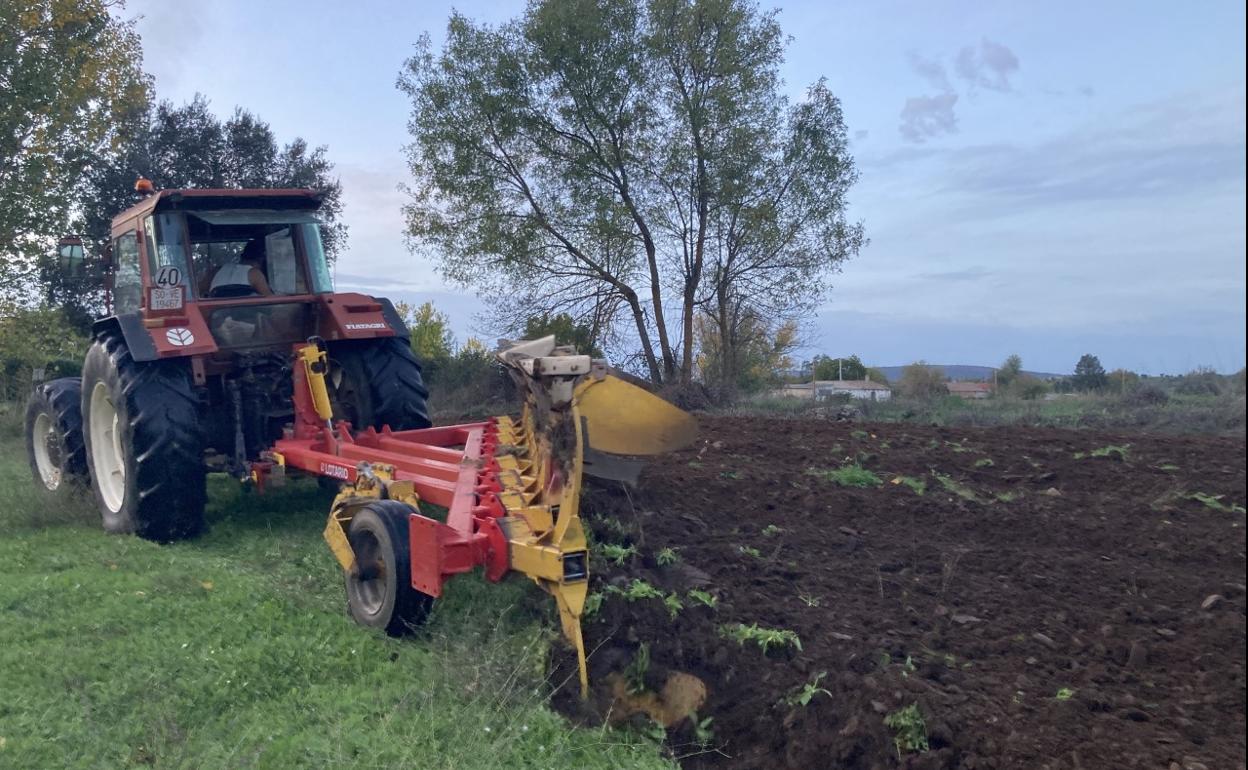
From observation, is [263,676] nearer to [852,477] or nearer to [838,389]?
[852,477]

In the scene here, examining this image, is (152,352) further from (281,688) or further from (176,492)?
(281,688)

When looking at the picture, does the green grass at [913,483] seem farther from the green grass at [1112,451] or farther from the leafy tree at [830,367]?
the leafy tree at [830,367]

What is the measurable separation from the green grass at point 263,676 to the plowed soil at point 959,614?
1.08 feet

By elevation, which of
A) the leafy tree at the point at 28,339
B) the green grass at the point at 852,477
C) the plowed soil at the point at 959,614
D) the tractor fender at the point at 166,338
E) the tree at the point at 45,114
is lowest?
the plowed soil at the point at 959,614

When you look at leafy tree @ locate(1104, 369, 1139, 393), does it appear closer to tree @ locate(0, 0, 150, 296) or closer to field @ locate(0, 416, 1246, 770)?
field @ locate(0, 416, 1246, 770)

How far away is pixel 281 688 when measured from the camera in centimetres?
408

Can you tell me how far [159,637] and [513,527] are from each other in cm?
177

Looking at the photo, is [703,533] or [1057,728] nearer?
[1057,728]

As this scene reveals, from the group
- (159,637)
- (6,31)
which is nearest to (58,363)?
(6,31)

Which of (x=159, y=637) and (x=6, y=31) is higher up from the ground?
(x=6, y=31)

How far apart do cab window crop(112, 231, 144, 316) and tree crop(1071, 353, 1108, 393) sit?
6645 millimetres

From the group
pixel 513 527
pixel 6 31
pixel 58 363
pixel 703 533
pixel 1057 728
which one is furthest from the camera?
pixel 58 363

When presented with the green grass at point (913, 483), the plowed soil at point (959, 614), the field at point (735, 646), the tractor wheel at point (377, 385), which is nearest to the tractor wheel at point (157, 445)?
the field at point (735, 646)

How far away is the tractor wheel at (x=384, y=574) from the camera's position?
437 centimetres
